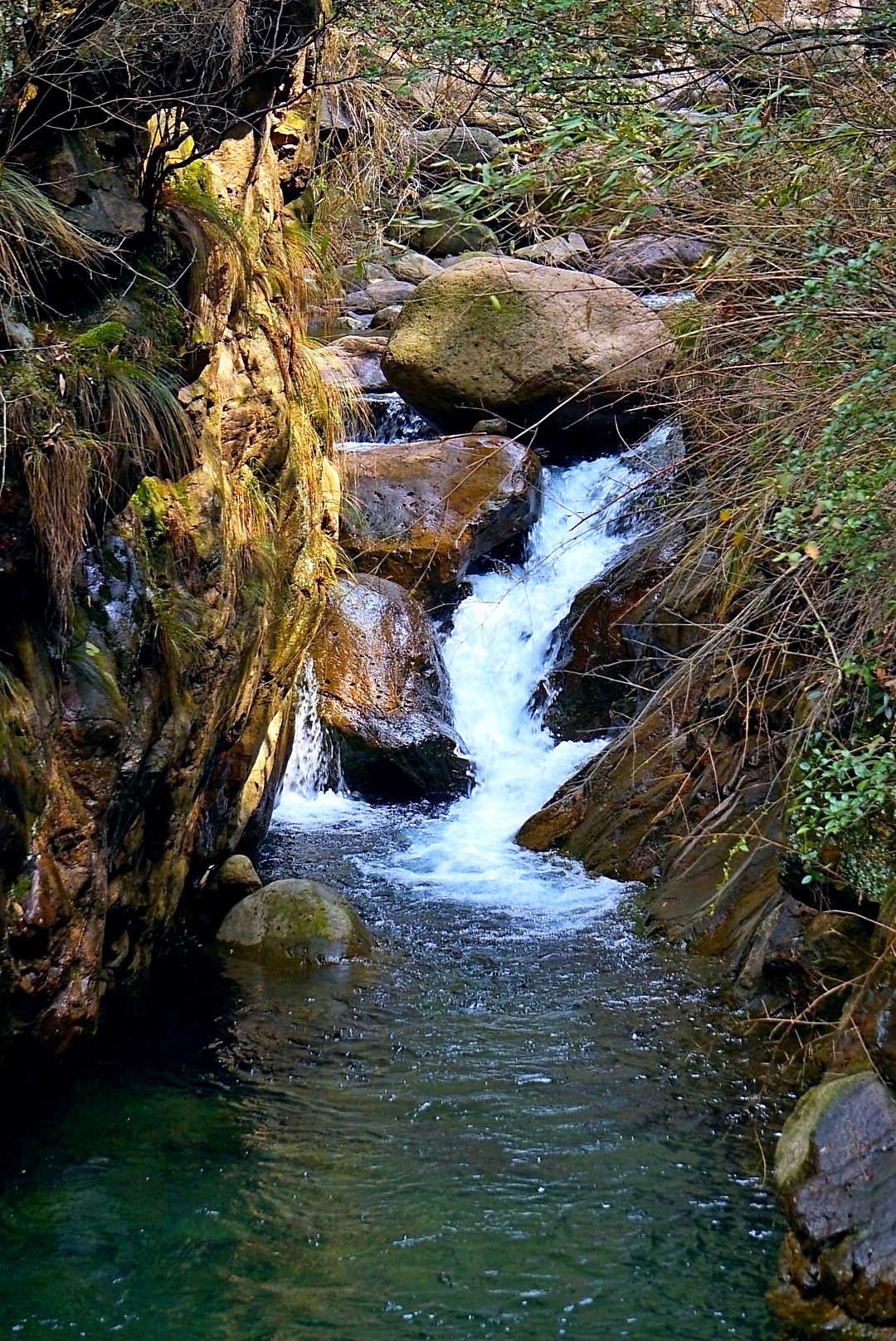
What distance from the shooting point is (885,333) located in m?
4.04

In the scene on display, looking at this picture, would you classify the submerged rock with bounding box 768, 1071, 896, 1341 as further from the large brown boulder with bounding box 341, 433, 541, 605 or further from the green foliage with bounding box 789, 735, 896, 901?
the large brown boulder with bounding box 341, 433, 541, 605

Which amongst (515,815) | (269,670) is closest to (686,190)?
(269,670)

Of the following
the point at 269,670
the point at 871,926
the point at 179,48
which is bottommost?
the point at 871,926

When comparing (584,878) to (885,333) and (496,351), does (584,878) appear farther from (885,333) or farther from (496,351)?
(496,351)

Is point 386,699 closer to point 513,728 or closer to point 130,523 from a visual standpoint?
point 513,728

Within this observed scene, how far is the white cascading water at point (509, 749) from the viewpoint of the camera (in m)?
8.38

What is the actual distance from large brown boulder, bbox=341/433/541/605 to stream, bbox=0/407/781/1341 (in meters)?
4.78

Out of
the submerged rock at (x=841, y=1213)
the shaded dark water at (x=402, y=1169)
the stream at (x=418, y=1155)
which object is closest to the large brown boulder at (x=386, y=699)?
the stream at (x=418, y=1155)

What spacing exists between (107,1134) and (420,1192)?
4.09 feet

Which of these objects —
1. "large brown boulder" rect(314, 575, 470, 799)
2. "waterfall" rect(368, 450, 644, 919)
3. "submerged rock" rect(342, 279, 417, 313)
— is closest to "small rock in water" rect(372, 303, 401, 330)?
"submerged rock" rect(342, 279, 417, 313)

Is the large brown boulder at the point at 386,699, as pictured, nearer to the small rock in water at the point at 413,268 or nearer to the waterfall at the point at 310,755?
the waterfall at the point at 310,755

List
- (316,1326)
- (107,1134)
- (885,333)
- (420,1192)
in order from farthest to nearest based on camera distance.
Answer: (107,1134), (420,1192), (885,333), (316,1326)

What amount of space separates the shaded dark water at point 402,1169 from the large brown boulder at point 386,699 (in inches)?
153

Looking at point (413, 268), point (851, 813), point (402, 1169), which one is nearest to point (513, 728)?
point (851, 813)
